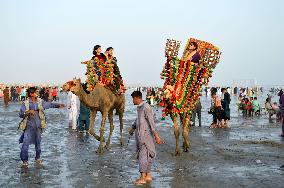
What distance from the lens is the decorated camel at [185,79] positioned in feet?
39.8

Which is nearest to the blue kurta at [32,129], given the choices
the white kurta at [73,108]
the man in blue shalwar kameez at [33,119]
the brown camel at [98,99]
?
the man in blue shalwar kameez at [33,119]

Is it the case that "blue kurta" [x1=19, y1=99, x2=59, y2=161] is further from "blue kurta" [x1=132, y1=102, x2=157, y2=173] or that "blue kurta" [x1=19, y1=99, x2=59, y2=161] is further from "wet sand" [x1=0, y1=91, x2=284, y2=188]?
"blue kurta" [x1=132, y1=102, x2=157, y2=173]

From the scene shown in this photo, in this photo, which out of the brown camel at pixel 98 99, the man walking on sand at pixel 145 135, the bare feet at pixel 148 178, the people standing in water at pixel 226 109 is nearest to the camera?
the bare feet at pixel 148 178

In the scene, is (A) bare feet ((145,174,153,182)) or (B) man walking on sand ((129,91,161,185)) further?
(B) man walking on sand ((129,91,161,185))

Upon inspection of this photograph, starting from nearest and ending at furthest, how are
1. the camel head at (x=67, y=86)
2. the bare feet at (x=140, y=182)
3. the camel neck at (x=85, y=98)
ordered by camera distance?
the bare feet at (x=140, y=182) < the camel head at (x=67, y=86) < the camel neck at (x=85, y=98)

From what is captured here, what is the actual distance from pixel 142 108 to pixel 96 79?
4.66 metres

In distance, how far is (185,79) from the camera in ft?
40.1

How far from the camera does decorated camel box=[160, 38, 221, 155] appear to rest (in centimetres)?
1213

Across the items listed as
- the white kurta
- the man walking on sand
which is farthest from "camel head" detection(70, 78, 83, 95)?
the white kurta

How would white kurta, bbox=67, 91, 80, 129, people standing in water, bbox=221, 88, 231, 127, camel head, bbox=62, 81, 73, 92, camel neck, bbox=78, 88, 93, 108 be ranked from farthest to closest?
people standing in water, bbox=221, 88, 231, 127, white kurta, bbox=67, 91, 80, 129, camel neck, bbox=78, 88, 93, 108, camel head, bbox=62, 81, 73, 92

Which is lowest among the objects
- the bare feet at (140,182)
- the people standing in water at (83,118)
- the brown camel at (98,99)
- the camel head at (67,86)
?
the bare feet at (140,182)

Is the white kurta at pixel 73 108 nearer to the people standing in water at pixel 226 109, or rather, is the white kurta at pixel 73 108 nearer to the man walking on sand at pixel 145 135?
the people standing in water at pixel 226 109

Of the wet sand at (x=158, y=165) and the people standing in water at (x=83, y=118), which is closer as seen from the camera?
the wet sand at (x=158, y=165)

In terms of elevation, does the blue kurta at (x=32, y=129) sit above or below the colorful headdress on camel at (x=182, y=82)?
below
